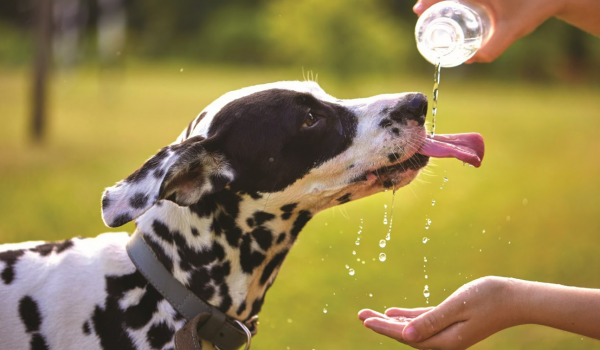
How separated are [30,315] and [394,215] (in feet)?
22.3

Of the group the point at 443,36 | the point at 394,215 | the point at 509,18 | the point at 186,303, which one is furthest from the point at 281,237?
the point at 394,215

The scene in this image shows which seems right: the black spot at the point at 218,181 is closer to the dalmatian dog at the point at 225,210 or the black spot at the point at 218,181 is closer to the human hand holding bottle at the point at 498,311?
the dalmatian dog at the point at 225,210

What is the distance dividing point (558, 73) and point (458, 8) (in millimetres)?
33264

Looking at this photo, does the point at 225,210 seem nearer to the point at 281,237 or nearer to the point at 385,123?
the point at 281,237

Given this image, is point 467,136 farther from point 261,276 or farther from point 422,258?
point 422,258

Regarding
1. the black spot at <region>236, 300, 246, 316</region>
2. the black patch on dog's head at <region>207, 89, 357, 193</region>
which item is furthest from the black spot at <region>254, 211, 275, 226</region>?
the black spot at <region>236, 300, 246, 316</region>

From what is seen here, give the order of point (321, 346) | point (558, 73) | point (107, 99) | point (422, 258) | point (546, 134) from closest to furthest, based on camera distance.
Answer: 1. point (321, 346)
2. point (422, 258)
3. point (546, 134)
4. point (107, 99)
5. point (558, 73)

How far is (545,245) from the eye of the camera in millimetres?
7703

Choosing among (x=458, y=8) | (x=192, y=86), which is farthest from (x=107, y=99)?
(x=458, y=8)

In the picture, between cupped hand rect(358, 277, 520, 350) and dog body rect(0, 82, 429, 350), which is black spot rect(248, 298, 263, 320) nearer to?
dog body rect(0, 82, 429, 350)

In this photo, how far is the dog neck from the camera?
295cm

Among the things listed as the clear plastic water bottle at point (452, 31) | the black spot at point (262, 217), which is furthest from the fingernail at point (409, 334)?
the clear plastic water bottle at point (452, 31)

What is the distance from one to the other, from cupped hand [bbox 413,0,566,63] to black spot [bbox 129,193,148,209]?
187cm

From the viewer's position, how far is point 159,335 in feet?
9.50
